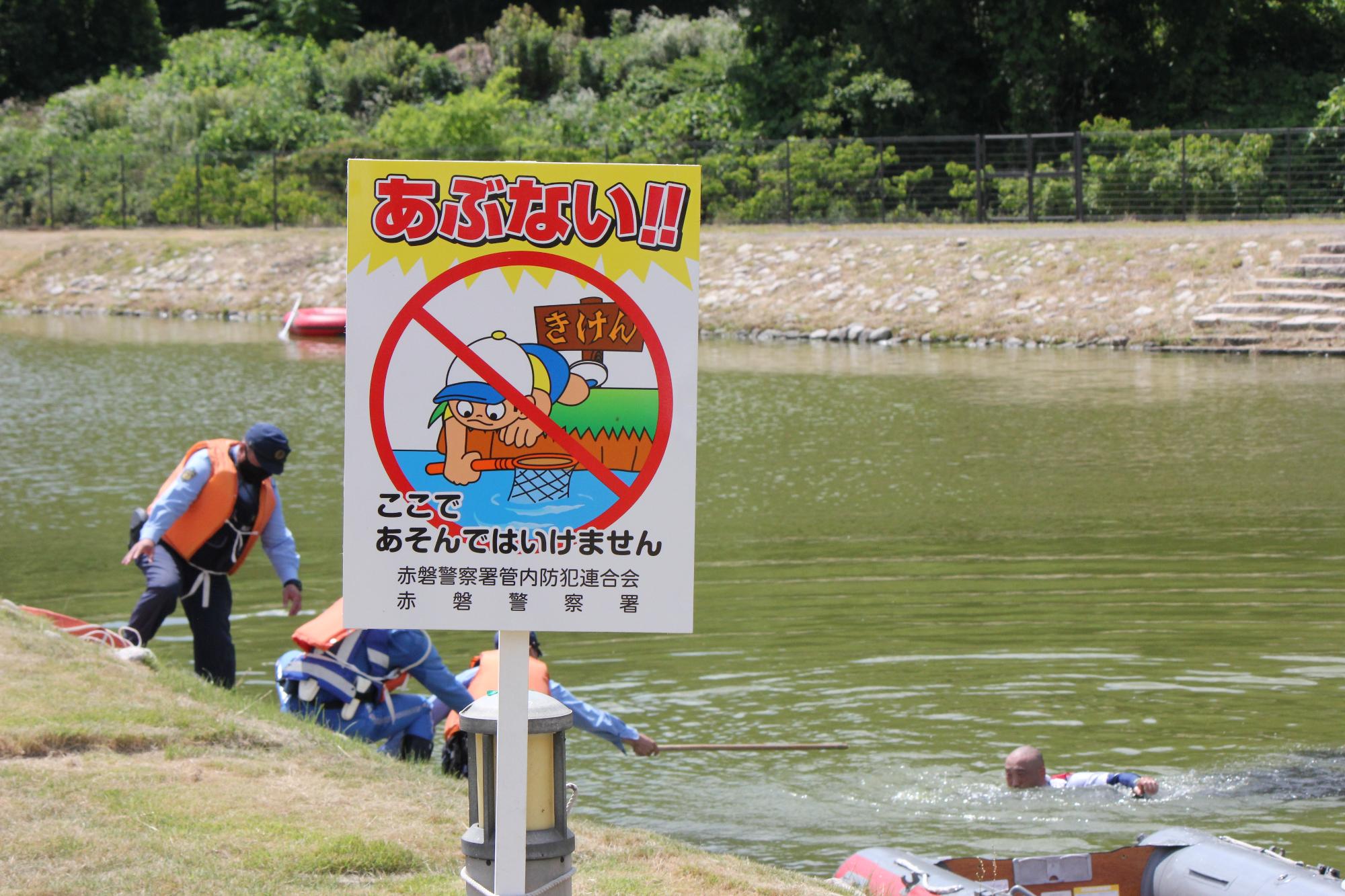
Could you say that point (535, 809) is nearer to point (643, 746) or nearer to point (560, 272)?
point (560, 272)

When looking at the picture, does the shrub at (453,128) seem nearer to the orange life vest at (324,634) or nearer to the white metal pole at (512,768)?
the orange life vest at (324,634)

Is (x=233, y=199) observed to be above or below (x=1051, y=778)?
above

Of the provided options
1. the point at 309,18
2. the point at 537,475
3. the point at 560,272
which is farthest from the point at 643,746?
the point at 309,18

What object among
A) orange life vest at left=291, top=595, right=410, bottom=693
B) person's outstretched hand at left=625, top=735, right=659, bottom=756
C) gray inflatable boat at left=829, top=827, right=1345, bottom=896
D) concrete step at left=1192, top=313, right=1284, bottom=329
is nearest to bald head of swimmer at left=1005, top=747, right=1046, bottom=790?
gray inflatable boat at left=829, top=827, right=1345, bottom=896

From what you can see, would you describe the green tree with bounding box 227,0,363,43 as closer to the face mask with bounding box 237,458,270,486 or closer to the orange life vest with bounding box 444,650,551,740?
the face mask with bounding box 237,458,270,486

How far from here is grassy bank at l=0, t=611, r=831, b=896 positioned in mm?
4941

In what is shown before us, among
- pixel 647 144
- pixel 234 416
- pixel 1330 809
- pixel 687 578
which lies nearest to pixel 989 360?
pixel 234 416

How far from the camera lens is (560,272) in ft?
12.7

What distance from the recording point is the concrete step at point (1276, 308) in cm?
2492

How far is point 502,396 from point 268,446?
4.22 m

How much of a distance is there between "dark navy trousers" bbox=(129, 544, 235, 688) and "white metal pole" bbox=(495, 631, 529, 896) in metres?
4.56

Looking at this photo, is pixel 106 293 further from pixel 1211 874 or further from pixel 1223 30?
pixel 1211 874

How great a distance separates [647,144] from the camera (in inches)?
1465

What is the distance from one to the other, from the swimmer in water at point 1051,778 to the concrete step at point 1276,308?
19.3 m
